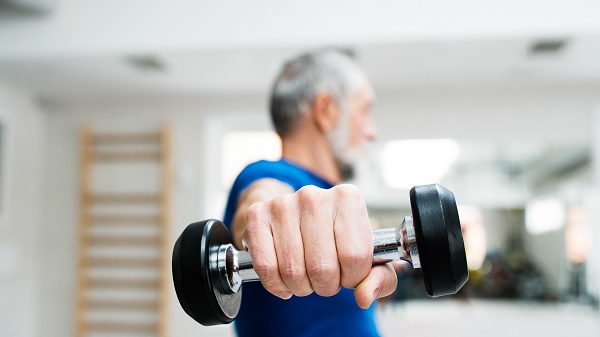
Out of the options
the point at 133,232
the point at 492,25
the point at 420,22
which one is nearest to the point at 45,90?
the point at 133,232

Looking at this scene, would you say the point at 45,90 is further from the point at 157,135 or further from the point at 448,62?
the point at 448,62

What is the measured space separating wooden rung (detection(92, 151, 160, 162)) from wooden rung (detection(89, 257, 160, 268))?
2.45ft

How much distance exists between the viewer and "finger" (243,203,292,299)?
18.4 inches

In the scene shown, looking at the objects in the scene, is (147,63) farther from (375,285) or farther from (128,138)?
(375,285)

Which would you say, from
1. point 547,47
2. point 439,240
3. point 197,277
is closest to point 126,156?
point 547,47

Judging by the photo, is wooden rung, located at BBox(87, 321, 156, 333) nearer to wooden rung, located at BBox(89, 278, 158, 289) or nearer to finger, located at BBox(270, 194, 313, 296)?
wooden rung, located at BBox(89, 278, 158, 289)

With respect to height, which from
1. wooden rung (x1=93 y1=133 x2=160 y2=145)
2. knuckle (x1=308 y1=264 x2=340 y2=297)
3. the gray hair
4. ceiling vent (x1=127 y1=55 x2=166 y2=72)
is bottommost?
knuckle (x1=308 y1=264 x2=340 y2=297)

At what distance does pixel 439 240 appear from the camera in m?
0.44

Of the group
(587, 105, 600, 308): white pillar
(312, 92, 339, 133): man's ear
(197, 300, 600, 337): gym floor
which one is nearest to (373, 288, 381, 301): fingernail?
(312, 92, 339, 133): man's ear

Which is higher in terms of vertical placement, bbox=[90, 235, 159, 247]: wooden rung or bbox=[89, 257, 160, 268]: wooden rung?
bbox=[90, 235, 159, 247]: wooden rung

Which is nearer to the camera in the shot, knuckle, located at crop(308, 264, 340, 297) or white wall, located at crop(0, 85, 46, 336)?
knuckle, located at crop(308, 264, 340, 297)

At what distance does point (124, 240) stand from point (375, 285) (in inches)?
159

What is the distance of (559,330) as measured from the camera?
12.3 ft

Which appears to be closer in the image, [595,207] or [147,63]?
[147,63]
